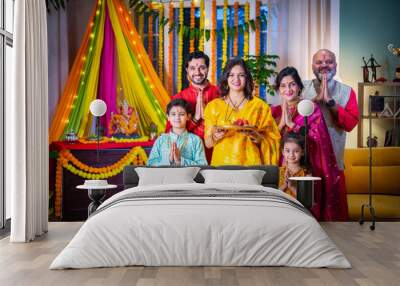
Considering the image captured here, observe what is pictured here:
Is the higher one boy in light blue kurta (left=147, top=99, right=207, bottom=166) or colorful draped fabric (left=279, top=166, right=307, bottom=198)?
boy in light blue kurta (left=147, top=99, right=207, bottom=166)

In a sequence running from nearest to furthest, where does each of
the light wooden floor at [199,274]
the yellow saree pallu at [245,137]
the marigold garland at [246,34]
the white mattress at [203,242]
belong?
the light wooden floor at [199,274], the white mattress at [203,242], the yellow saree pallu at [245,137], the marigold garland at [246,34]

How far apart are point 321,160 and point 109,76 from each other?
2843mm

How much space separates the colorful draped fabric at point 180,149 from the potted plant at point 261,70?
1041 mm

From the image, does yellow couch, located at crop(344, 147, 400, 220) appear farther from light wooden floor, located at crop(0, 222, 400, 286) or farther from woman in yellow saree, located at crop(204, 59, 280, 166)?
light wooden floor, located at crop(0, 222, 400, 286)

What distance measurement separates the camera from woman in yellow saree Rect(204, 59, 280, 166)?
7207 millimetres

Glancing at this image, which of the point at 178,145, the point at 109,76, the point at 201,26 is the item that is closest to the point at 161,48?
the point at 201,26

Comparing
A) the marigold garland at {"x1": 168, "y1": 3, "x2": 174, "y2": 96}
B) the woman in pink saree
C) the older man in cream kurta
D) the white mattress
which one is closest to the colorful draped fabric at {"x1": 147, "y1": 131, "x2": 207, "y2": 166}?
the marigold garland at {"x1": 168, "y1": 3, "x2": 174, "y2": 96}

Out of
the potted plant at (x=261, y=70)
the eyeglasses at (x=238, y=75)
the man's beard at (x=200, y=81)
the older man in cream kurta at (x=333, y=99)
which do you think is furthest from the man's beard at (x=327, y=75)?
the man's beard at (x=200, y=81)

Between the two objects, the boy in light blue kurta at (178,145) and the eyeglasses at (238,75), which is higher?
the eyeglasses at (238,75)

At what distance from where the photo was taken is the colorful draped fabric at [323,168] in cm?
726

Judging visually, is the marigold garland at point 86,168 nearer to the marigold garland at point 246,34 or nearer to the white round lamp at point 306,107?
the marigold garland at point 246,34

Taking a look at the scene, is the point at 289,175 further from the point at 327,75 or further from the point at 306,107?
the point at 327,75

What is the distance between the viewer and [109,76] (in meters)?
7.47

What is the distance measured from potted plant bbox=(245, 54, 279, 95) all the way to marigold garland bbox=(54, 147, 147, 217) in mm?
1678
